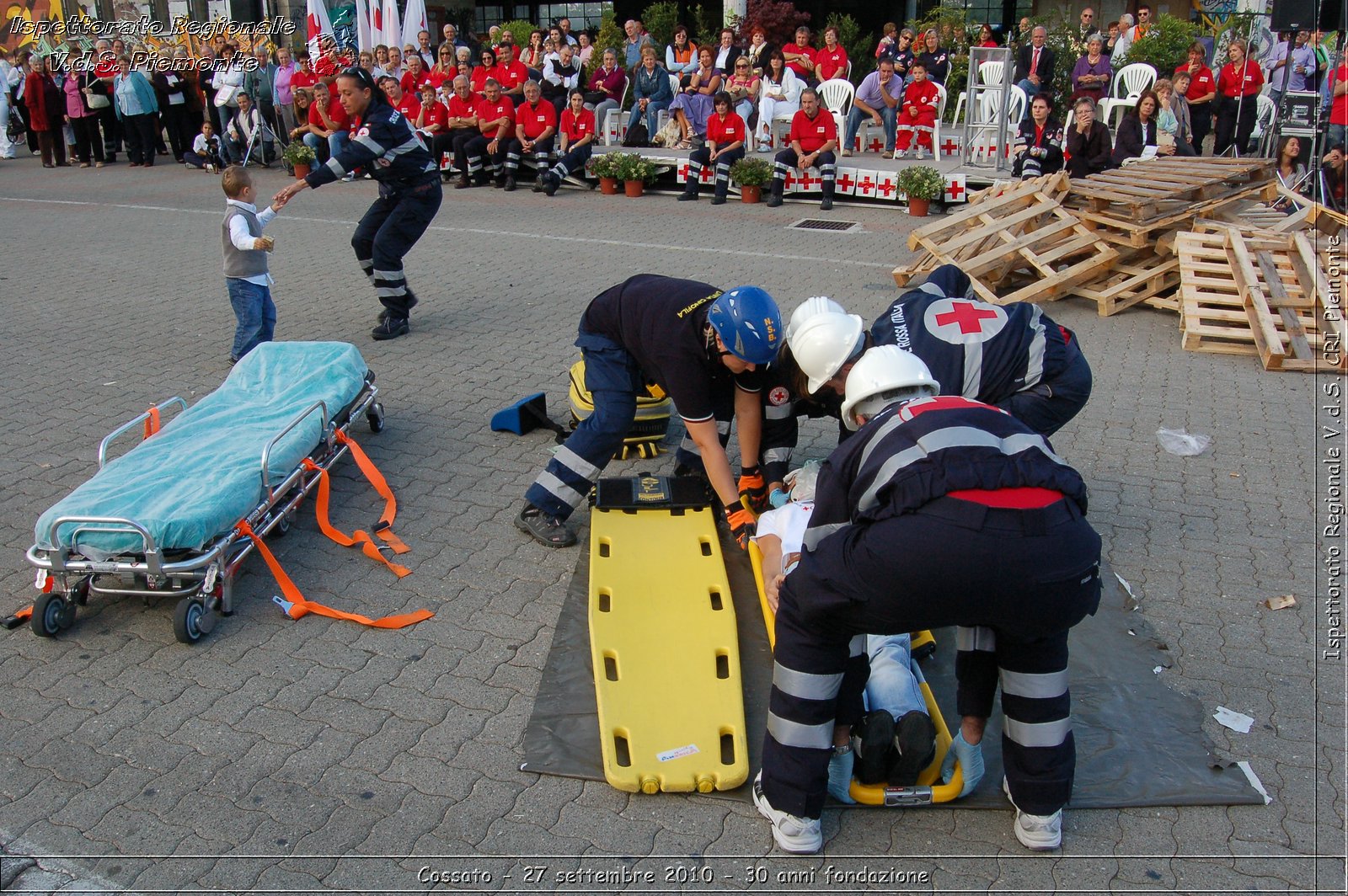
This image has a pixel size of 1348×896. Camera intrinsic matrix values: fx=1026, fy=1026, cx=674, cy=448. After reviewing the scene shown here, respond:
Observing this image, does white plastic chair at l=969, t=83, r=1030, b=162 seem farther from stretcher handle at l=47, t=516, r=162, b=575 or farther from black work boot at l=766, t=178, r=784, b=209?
stretcher handle at l=47, t=516, r=162, b=575

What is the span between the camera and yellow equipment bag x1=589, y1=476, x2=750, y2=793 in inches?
133

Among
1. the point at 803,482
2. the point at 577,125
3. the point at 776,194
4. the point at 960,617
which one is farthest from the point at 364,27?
the point at 960,617

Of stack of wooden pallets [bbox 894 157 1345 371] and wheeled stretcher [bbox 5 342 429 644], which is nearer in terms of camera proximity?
wheeled stretcher [bbox 5 342 429 644]

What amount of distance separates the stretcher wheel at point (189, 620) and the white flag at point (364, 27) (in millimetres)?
17118

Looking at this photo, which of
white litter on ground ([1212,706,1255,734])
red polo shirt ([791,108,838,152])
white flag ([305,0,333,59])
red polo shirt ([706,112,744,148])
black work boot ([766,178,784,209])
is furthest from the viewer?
white flag ([305,0,333,59])

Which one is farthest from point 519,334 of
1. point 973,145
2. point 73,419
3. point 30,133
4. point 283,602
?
point 30,133

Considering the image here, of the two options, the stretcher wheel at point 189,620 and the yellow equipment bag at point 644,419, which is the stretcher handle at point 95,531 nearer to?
the stretcher wheel at point 189,620

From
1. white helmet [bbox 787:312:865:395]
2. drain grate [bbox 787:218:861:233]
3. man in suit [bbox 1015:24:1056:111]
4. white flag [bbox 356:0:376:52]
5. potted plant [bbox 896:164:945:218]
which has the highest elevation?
white flag [bbox 356:0:376:52]

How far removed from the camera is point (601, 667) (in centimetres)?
380

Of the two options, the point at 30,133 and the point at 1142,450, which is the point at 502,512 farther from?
the point at 30,133

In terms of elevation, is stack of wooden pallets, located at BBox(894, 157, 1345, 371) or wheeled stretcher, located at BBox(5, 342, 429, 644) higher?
stack of wooden pallets, located at BBox(894, 157, 1345, 371)

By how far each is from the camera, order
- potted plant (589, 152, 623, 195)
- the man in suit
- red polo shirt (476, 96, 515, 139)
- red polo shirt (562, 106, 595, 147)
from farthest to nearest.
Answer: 1. red polo shirt (476, 96, 515, 139)
2. red polo shirt (562, 106, 595, 147)
3. potted plant (589, 152, 623, 195)
4. the man in suit

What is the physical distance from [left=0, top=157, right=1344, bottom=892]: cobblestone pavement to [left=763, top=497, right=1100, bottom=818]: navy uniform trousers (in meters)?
Answer: 0.32

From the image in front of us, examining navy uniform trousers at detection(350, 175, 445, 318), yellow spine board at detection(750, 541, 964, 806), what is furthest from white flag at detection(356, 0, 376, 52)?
yellow spine board at detection(750, 541, 964, 806)
